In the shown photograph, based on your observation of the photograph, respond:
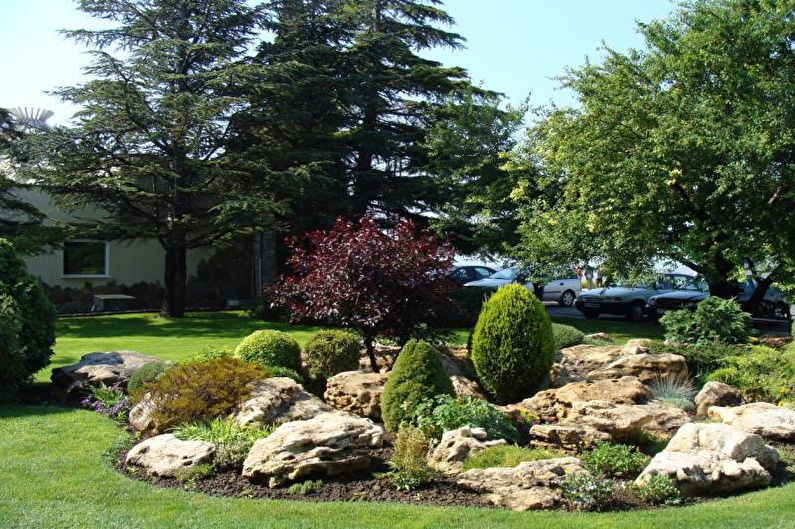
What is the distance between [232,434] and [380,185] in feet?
57.1

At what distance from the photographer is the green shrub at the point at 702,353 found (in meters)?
10.8

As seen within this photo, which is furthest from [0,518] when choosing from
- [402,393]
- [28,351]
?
[28,351]

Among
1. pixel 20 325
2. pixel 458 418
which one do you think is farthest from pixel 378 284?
pixel 20 325

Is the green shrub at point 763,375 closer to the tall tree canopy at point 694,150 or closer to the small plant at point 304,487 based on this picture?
the tall tree canopy at point 694,150

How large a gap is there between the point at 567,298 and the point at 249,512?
2500 cm

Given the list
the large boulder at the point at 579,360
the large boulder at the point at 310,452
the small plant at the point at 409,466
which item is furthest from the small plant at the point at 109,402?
the large boulder at the point at 579,360

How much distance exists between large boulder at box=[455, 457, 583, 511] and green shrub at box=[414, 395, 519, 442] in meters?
1.12

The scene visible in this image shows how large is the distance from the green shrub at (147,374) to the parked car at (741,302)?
53.2ft

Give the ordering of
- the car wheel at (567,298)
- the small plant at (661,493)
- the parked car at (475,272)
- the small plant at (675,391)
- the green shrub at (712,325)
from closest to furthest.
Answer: the small plant at (661,493)
the small plant at (675,391)
the green shrub at (712,325)
the parked car at (475,272)
the car wheel at (567,298)

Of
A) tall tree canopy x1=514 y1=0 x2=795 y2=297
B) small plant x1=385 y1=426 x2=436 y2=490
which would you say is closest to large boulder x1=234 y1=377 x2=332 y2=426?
small plant x1=385 y1=426 x2=436 y2=490

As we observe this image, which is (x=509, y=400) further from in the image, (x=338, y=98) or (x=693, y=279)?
(x=338, y=98)

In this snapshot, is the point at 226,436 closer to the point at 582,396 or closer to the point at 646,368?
the point at 582,396

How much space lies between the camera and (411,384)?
7734 mm

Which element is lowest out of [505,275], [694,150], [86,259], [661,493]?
[661,493]
